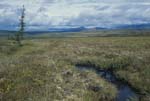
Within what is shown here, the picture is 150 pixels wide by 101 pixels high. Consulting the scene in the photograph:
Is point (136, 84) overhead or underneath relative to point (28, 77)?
underneath

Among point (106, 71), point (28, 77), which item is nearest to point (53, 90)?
point (28, 77)

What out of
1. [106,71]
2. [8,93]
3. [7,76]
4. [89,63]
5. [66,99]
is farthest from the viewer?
[89,63]

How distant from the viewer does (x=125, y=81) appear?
33.4 m

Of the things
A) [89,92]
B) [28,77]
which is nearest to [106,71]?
[89,92]

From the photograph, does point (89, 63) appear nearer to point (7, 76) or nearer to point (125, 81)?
point (125, 81)

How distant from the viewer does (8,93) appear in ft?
59.3

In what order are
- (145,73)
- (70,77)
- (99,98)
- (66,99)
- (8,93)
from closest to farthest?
(8,93) → (66,99) → (99,98) → (70,77) → (145,73)

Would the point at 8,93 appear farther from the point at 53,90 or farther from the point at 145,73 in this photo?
the point at 145,73

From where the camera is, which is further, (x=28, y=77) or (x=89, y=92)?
(x=89, y=92)

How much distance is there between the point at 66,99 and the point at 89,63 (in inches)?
1086

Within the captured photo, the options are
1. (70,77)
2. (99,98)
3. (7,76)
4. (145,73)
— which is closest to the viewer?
(7,76)

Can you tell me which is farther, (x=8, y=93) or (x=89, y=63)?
(x=89, y=63)

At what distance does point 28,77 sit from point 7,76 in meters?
1.41

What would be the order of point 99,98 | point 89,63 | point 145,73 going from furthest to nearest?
point 89,63, point 145,73, point 99,98
